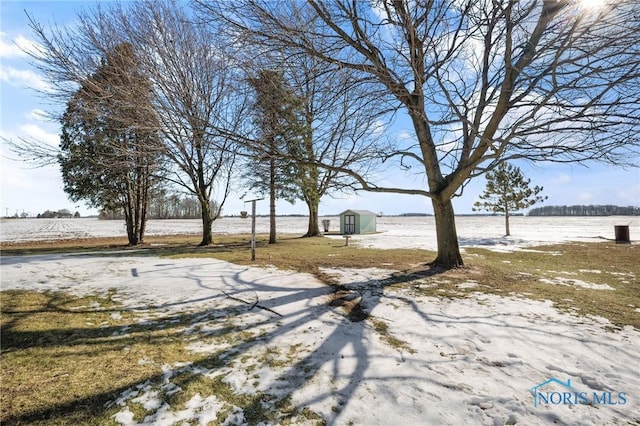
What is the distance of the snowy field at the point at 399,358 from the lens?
227 centimetres

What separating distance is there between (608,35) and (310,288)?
6314 millimetres

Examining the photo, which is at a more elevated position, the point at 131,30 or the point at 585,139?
the point at 131,30

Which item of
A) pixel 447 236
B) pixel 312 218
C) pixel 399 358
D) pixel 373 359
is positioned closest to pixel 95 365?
pixel 373 359

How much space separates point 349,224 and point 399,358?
78.9ft

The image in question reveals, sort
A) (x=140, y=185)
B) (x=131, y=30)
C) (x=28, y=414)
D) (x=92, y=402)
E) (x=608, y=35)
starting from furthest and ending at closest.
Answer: (x=140, y=185), (x=131, y=30), (x=608, y=35), (x=92, y=402), (x=28, y=414)

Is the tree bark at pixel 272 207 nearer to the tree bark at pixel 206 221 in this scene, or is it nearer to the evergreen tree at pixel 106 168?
the tree bark at pixel 206 221

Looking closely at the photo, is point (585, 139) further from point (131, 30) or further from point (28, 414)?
point (131, 30)

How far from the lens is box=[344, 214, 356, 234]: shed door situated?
26.8 m

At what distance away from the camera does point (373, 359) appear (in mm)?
3027

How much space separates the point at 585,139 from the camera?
5.77m

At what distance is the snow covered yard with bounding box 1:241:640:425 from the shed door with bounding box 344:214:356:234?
21054 mm

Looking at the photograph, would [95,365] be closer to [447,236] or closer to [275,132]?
[275,132]

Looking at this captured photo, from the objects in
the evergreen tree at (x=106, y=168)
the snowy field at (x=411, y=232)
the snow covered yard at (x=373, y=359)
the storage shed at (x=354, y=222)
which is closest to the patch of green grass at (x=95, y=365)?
the snow covered yard at (x=373, y=359)

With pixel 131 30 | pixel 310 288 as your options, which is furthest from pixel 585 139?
pixel 131 30
